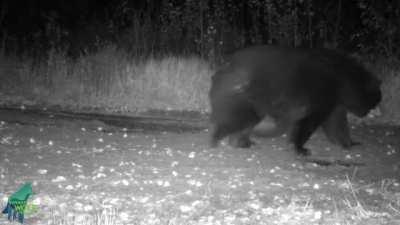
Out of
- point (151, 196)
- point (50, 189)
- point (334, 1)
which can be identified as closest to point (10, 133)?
point (50, 189)

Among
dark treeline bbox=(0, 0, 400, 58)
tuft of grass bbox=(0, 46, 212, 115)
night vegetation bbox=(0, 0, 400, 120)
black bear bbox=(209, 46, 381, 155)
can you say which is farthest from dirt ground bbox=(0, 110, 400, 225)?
dark treeline bbox=(0, 0, 400, 58)

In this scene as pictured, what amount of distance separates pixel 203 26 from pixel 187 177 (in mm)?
10544

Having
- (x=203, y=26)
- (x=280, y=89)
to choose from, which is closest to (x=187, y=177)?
(x=280, y=89)

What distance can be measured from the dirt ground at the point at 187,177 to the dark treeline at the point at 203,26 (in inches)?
202

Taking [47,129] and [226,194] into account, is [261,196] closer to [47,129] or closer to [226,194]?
[226,194]

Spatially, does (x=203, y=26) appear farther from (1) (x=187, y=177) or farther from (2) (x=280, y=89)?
(1) (x=187, y=177)

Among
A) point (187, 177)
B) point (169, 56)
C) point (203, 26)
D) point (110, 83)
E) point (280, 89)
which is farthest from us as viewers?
point (203, 26)

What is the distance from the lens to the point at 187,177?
7023 millimetres

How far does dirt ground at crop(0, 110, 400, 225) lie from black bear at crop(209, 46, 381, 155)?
0.42m

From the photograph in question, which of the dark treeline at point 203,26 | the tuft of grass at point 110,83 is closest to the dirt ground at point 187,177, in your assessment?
the tuft of grass at point 110,83

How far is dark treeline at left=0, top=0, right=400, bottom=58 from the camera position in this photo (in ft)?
51.3

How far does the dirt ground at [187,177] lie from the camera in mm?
5574

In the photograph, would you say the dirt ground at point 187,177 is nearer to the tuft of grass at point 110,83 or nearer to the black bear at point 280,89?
the black bear at point 280,89

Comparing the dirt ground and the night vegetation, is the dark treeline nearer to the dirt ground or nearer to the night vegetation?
the night vegetation
